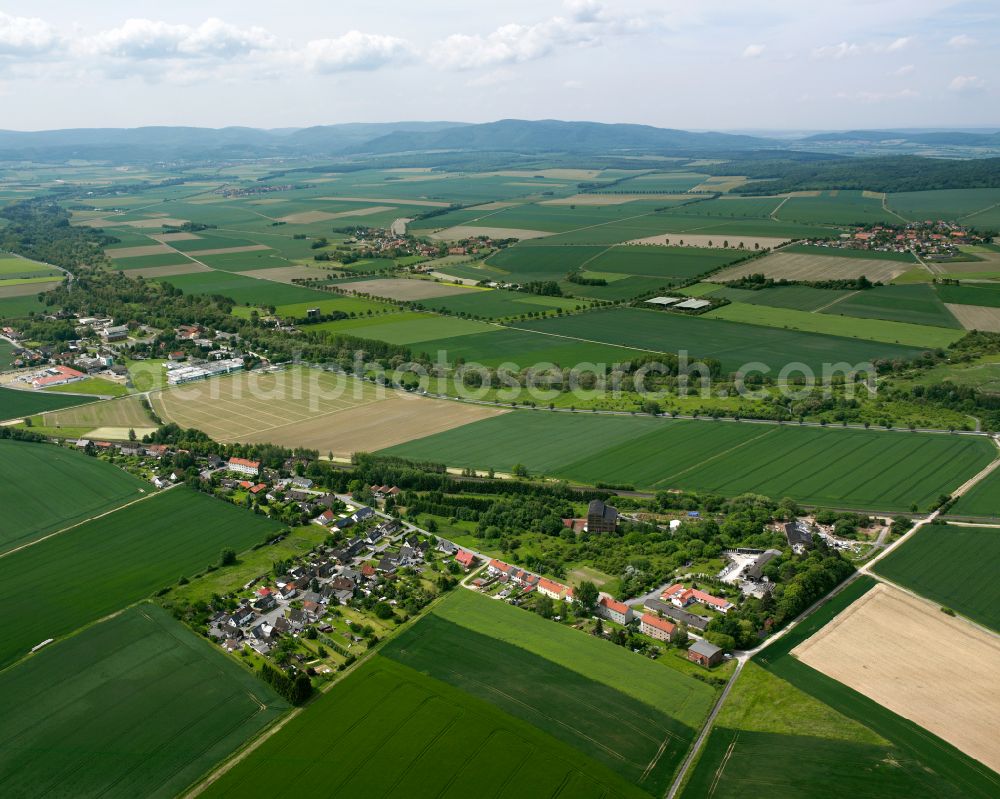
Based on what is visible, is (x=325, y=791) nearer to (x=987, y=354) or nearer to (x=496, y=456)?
(x=496, y=456)

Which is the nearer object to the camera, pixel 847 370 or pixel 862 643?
pixel 862 643

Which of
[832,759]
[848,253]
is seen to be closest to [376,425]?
[832,759]

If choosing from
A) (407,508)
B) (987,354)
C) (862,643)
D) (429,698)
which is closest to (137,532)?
(407,508)

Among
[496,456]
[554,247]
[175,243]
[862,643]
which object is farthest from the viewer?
[175,243]

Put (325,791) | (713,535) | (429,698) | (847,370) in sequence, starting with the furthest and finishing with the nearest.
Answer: (847,370) < (713,535) < (429,698) < (325,791)

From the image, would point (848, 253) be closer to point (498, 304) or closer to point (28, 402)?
point (498, 304)

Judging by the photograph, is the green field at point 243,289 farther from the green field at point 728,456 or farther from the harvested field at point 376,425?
the green field at point 728,456
